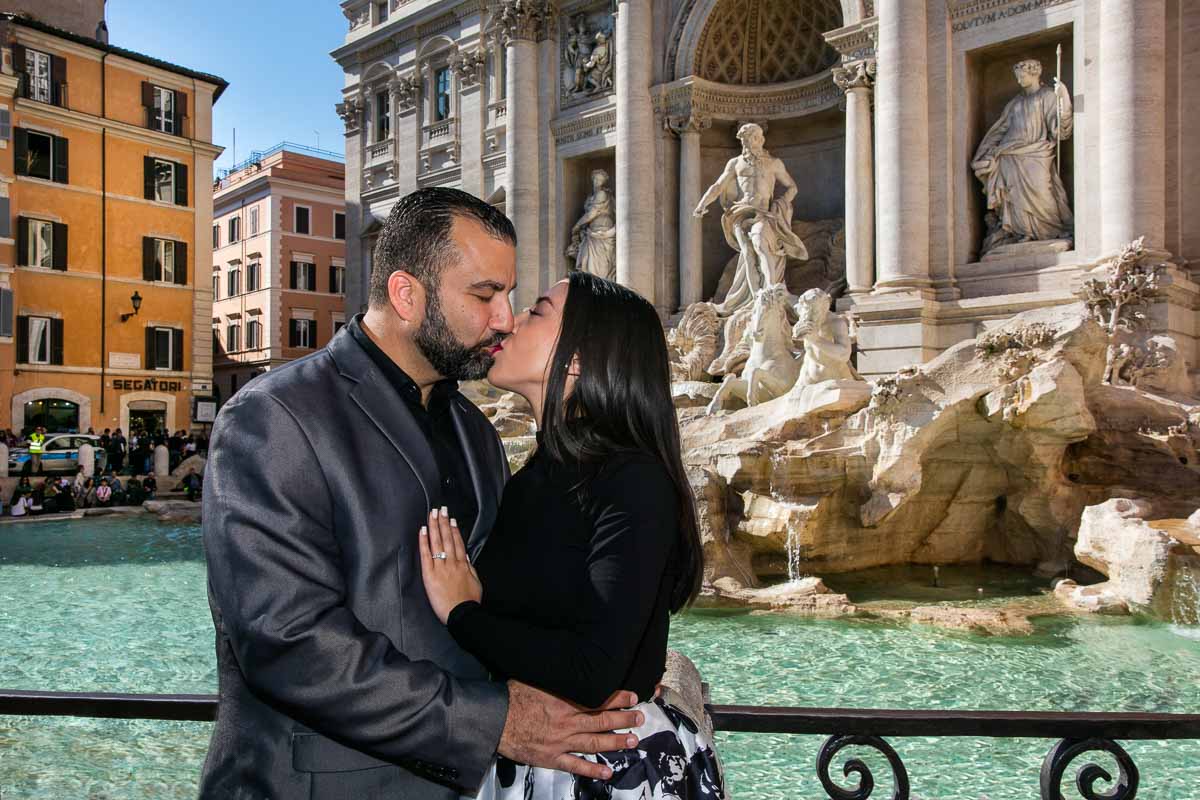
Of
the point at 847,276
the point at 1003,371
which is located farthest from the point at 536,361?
the point at 847,276

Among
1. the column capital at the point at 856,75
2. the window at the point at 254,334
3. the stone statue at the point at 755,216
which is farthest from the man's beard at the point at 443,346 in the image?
the window at the point at 254,334

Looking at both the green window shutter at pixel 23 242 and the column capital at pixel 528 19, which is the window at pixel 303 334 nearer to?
the green window shutter at pixel 23 242

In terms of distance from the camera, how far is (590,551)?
1.71m

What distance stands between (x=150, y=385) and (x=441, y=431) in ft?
90.3

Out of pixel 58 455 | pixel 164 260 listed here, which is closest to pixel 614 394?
pixel 58 455

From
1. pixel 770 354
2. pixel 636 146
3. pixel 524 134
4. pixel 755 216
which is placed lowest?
pixel 770 354

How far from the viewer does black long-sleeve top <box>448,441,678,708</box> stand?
1.61 m

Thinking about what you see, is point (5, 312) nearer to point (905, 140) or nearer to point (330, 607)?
point (905, 140)

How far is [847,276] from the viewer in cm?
1554

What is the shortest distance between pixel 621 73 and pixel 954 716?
17.6m

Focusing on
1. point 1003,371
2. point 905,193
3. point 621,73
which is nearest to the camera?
point 1003,371

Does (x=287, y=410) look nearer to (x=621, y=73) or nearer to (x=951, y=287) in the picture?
(x=951, y=287)

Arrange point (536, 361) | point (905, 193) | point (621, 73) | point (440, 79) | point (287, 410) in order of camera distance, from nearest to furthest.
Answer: point (287, 410), point (536, 361), point (905, 193), point (621, 73), point (440, 79)

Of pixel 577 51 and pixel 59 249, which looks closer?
pixel 577 51
